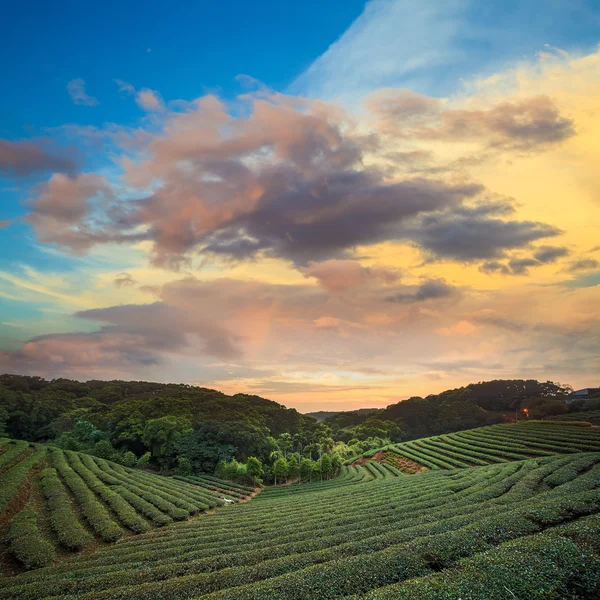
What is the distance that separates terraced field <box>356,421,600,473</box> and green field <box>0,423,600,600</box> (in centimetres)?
2053

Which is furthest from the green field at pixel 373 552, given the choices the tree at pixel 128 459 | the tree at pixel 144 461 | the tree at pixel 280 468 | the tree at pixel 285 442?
the tree at pixel 285 442

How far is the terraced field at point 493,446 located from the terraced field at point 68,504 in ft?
118

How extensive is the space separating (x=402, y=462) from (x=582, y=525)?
55099 millimetres

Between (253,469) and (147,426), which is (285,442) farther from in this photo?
(147,426)

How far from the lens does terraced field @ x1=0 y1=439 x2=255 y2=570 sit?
21.6 metres

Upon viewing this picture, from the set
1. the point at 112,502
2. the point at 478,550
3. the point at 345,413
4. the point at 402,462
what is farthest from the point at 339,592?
the point at 345,413

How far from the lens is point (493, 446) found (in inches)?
2271

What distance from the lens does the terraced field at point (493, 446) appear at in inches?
1981

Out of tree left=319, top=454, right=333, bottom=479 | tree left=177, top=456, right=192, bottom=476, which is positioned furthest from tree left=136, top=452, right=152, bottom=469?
tree left=319, top=454, right=333, bottom=479

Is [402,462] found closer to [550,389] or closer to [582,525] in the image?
[582,525]

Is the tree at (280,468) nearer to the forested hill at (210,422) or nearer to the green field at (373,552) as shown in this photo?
the forested hill at (210,422)

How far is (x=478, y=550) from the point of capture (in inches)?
535

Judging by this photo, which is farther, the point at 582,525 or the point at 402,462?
the point at 402,462

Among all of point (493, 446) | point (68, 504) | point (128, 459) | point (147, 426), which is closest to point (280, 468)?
point (147, 426)
